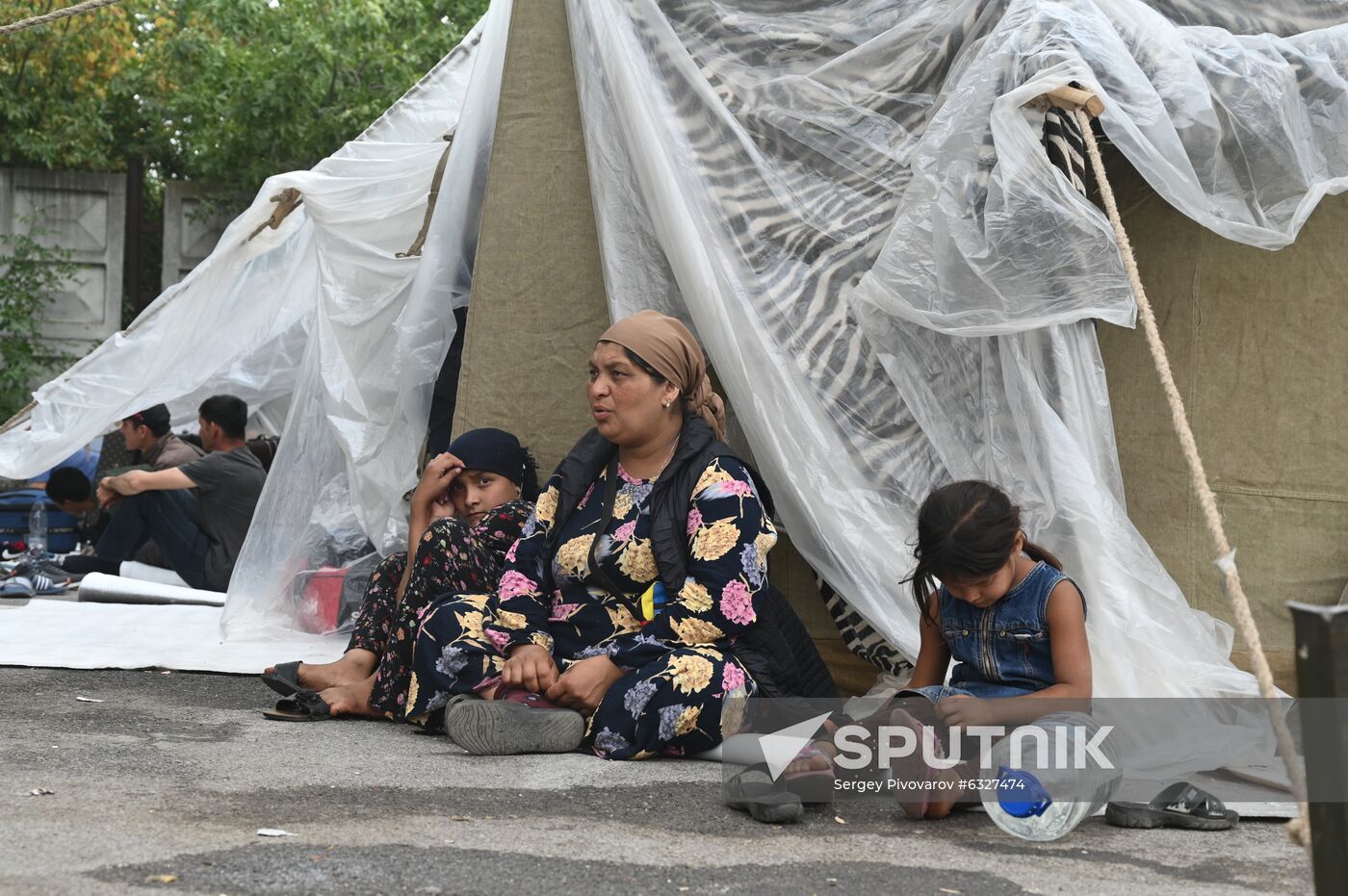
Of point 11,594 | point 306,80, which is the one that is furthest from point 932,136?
point 306,80

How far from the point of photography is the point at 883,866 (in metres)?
2.22

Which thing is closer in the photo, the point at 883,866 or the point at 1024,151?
the point at 883,866

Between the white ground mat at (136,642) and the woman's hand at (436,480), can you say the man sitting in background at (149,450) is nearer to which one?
the white ground mat at (136,642)

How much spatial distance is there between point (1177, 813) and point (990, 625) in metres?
0.47

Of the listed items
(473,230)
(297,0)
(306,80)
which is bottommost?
(473,230)

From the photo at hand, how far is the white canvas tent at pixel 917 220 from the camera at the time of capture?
3113 millimetres

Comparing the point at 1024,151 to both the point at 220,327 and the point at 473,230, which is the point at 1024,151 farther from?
the point at 220,327

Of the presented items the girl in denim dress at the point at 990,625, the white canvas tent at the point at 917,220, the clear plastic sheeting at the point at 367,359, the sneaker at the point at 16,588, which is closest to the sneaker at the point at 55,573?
the sneaker at the point at 16,588

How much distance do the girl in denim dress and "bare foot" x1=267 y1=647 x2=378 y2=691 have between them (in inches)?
61.3

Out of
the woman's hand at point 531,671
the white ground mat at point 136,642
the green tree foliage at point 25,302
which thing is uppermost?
the green tree foliage at point 25,302

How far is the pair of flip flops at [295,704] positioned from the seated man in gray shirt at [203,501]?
268 cm

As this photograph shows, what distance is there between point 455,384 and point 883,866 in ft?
8.45

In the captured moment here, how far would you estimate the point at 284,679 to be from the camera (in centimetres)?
358

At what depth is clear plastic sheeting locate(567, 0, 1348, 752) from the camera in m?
3.11
